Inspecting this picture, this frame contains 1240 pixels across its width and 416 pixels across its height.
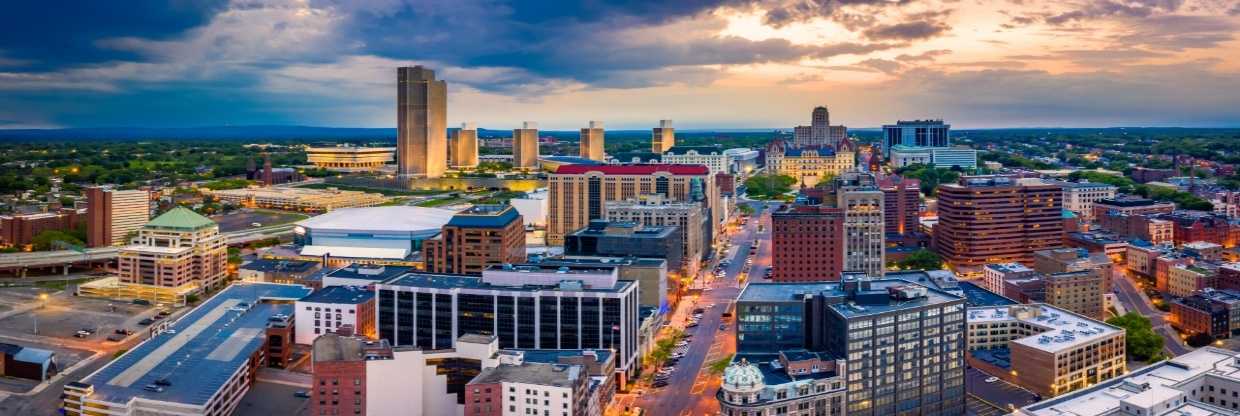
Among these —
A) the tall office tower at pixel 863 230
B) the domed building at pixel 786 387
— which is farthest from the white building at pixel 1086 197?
the domed building at pixel 786 387

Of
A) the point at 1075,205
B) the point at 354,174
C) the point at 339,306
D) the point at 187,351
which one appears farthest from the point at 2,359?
the point at 354,174

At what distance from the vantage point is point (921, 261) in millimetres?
83000

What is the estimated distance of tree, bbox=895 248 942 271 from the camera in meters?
82.7

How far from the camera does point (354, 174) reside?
625 ft

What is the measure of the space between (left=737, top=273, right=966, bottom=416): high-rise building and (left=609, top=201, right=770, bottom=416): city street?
4.46 metres

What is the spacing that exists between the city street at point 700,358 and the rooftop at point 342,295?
57.2 feet

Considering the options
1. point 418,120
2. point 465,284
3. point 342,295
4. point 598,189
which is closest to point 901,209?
point 598,189

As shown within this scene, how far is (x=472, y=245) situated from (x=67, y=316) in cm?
2819

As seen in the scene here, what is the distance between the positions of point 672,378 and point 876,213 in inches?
1043

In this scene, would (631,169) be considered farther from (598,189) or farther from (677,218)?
(677,218)

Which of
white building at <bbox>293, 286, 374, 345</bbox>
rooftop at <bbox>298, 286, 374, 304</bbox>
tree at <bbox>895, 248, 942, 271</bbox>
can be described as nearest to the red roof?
tree at <bbox>895, 248, 942, 271</bbox>

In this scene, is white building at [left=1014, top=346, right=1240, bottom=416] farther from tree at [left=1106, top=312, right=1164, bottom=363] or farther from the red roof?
the red roof

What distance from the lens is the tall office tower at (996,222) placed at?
87.4m

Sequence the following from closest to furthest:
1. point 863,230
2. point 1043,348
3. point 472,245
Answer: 1. point 1043,348
2. point 472,245
3. point 863,230
